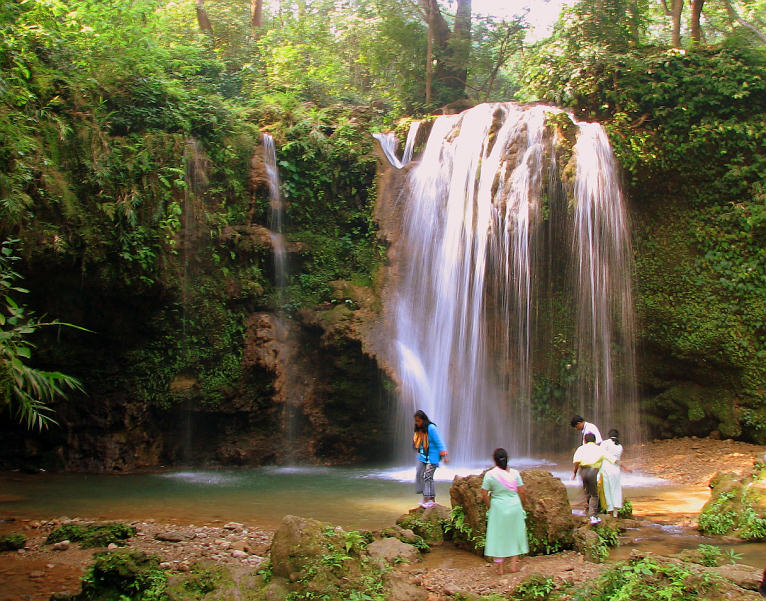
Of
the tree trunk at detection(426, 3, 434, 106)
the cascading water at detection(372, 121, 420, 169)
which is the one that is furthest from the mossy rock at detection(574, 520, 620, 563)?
the tree trunk at detection(426, 3, 434, 106)

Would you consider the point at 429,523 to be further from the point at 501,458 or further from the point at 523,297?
the point at 523,297

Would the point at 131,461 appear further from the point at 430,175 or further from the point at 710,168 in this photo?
the point at 710,168

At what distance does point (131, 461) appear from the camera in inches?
500

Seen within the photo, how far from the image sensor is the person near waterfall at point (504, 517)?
243 inches

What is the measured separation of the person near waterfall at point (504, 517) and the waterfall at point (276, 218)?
8.66 m

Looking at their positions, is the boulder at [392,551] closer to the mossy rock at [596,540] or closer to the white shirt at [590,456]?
the mossy rock at [596,540]

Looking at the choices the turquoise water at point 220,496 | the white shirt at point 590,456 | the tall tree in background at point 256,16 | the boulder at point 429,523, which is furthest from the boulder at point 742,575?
the tall tree in background at point 256,16

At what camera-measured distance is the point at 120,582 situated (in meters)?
5.09


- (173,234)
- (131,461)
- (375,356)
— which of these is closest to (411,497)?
(375,356)

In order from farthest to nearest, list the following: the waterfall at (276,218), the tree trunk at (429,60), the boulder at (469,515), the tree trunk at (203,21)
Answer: the tree trunk at (203,21) < the tree trunk at (429,60) < the waterfall at (276,218) < the boulder at (469,515)

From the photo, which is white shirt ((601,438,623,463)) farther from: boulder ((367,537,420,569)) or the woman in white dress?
boulder ((367,537,420,569))

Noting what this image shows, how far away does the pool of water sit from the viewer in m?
8.49

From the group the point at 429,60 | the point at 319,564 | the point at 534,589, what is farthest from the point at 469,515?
the point at 429,60

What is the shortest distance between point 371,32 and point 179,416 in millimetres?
15329
